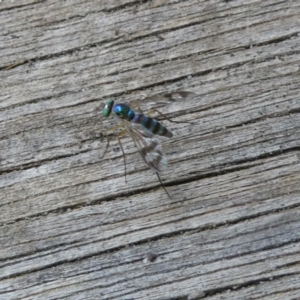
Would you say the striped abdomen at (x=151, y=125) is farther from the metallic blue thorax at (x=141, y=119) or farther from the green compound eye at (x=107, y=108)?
the green compound eye at (x=107, y=108)

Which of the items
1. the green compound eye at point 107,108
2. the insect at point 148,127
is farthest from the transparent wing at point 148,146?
the green compound eye at point 107,108

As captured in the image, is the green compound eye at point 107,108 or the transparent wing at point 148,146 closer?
the transparent wing at point 148,146

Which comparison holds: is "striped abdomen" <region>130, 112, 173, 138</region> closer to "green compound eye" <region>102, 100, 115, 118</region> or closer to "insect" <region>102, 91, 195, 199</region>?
"insect" <region>102, 91, 195, 199</region>

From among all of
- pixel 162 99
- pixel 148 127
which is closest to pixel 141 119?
pixel 148 127

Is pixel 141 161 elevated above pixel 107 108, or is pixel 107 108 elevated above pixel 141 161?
pixel 107 108

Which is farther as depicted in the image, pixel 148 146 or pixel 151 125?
pixel 151 125

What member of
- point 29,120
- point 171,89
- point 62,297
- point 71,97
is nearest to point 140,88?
point 171,89

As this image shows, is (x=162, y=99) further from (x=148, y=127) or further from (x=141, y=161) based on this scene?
(x=141, y=161)
